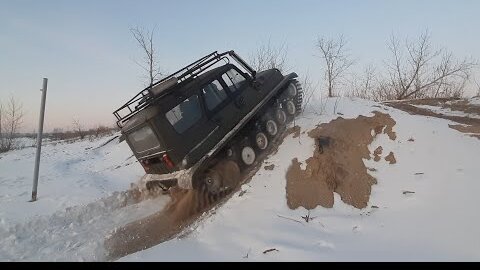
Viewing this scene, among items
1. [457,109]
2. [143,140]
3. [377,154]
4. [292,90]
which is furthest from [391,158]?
[457,109]

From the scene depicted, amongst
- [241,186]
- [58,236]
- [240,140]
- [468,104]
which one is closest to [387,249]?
[241,186]

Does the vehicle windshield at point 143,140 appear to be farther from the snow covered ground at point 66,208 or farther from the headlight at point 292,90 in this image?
the headlight at point 292,90

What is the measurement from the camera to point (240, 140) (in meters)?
8.85

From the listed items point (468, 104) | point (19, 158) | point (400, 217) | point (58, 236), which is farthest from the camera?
point (19, 158)

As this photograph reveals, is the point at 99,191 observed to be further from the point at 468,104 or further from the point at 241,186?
the point at 468,104

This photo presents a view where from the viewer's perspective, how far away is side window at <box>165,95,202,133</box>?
774 centimetres

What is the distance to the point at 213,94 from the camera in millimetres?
8625

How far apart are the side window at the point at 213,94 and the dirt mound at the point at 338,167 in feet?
6.72

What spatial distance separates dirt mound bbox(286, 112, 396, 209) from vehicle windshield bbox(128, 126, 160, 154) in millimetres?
2655

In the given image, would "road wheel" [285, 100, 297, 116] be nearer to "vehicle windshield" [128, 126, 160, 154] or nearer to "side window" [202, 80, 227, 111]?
"side window" [202, 80, 227, 111]

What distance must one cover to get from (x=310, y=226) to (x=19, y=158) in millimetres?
14650

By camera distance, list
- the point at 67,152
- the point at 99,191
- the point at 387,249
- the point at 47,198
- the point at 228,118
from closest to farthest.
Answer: the point at 387,249 < the point at 228,118 < the point at 47,198 < the point at 99,191 < the point at 67,152

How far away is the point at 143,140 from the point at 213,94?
5.83ft

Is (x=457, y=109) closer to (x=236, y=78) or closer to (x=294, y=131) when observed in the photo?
(x=294, y=131)
